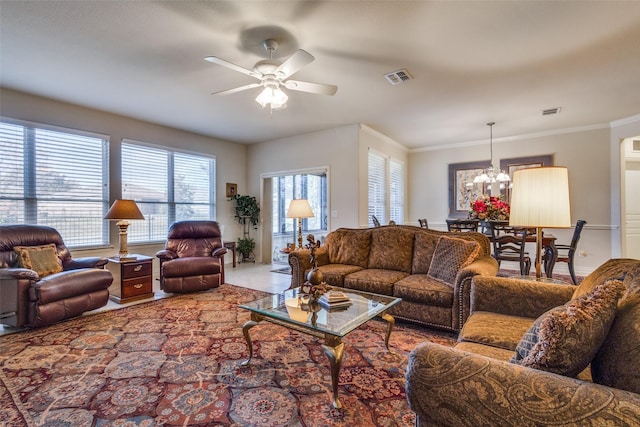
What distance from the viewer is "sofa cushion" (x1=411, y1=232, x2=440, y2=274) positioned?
3324 mm

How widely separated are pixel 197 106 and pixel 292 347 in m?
3.57

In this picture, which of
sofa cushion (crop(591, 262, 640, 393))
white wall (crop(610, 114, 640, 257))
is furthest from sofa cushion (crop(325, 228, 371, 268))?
white wall (crop(610, 114, 640, 257))

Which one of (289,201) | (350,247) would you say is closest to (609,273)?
(350,247)

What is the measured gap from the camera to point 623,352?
93 centimetres

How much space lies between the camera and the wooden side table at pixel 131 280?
378cm

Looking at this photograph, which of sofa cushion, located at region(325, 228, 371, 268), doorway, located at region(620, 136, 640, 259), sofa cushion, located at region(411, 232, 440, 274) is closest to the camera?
sofa cushion, located at region(411, 232, 440, 274)

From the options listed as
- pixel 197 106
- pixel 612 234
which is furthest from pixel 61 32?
pixel 612 234

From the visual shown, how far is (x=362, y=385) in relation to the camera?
1.95 meters

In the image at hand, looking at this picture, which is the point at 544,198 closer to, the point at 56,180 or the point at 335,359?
the point at 335,359

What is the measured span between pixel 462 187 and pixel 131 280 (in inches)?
245

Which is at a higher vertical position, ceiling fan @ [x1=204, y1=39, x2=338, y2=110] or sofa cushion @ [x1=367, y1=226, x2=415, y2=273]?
ceiling fan @ [x1=204, y1=39, x2=338, y2=110]

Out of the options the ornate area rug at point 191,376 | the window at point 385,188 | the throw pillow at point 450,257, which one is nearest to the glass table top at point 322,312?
the ornate area rug at point 191,376

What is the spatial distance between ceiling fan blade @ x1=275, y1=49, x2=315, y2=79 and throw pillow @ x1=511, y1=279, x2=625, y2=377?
2.16 metres

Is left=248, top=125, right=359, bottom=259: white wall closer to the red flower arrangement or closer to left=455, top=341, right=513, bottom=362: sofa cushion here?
the red flower arrangement
